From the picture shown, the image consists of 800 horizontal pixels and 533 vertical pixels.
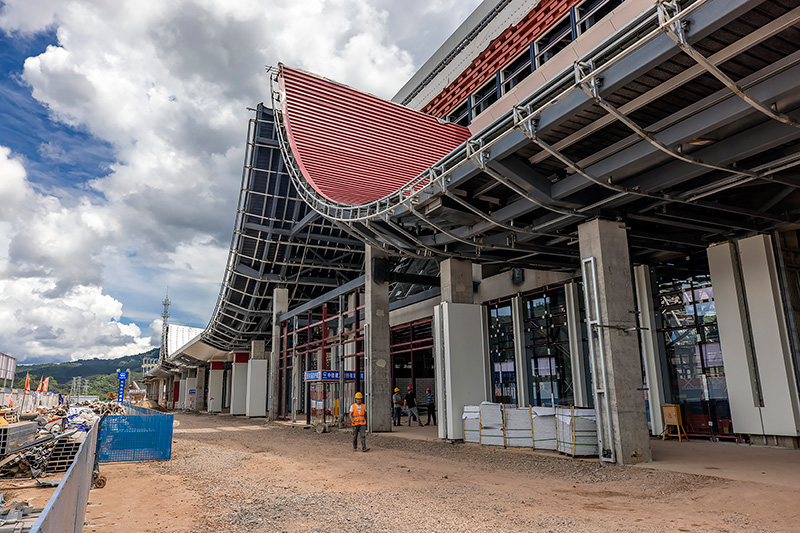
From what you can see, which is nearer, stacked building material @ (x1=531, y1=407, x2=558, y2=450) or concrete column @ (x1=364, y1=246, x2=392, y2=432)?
stacked building material @ (x1=531, y1=407, x2=558, y2=450)

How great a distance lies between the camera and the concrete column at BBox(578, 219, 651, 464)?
→ 1166 centimetres

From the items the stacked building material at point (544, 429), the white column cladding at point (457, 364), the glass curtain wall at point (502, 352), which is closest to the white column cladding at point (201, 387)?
the glass curtain wall at point (502, 352)

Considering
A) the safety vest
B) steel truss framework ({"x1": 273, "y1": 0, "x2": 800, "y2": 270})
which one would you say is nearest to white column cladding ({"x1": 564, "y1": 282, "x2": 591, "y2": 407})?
steel truss framework ({"x1": 273, "y1": 0, "x2": 800, "y2": 270})

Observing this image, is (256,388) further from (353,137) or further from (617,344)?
(617,344)

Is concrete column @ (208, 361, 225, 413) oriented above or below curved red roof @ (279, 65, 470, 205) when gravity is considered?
below

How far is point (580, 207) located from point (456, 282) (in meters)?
6.28

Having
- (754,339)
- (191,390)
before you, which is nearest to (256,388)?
(191,390)

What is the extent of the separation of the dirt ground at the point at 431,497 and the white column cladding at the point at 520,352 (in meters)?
7.64

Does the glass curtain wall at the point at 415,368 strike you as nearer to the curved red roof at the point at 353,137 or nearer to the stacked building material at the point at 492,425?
the curved red roof at the point at 353,137

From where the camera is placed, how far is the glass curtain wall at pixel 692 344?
50.6 feet

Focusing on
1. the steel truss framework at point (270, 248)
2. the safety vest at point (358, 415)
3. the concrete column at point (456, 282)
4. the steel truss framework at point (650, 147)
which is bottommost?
the safety vest at point (358, 415)

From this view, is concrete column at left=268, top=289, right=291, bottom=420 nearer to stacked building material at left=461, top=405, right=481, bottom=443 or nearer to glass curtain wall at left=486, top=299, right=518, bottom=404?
glass curtain wall at left=486, top=299, right=518, bottom=404

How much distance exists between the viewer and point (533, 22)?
18875mm

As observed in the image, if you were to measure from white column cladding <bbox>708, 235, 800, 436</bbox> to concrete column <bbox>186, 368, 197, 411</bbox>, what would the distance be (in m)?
56.9
